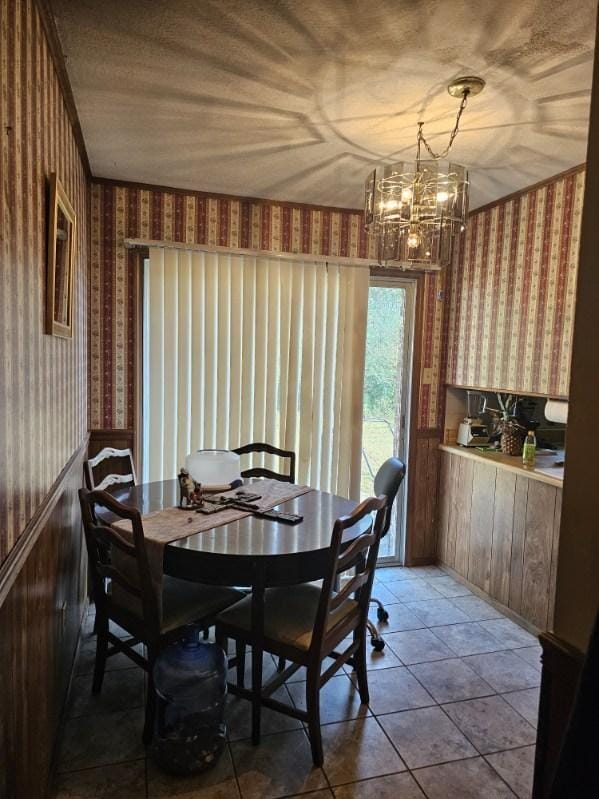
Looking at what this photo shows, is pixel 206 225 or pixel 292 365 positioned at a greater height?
pixel 206 225

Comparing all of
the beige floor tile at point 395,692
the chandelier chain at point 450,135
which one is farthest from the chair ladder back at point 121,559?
the chandelier chain at point 450,135

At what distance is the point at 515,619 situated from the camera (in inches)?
127

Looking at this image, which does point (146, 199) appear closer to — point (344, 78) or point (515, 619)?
point (344, 78)

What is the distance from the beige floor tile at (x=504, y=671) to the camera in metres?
2.58

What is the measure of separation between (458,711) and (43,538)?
1932 millimetres

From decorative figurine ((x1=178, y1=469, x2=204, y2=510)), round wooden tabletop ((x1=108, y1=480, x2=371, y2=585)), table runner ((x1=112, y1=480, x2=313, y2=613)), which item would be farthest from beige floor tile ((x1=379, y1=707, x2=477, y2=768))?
decorative figurine ((x1=178, y1=469, x2=204, y2=510))

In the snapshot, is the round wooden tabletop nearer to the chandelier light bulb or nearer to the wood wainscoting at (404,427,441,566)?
the chandelier light bulb

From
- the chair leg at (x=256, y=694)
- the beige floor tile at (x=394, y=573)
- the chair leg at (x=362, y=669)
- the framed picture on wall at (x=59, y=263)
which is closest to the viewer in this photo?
the framed picture on wall at (x=59, y=263)

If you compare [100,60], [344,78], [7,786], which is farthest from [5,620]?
[344,78]

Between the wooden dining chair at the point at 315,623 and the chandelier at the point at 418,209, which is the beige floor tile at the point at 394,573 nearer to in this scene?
the wooden dining chair at the point at 315,623

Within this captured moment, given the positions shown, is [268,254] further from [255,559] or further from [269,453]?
[255,559]

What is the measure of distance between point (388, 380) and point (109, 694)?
2.72m

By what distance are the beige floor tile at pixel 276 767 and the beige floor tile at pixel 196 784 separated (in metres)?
0.04

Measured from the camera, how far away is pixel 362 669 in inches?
93.2
